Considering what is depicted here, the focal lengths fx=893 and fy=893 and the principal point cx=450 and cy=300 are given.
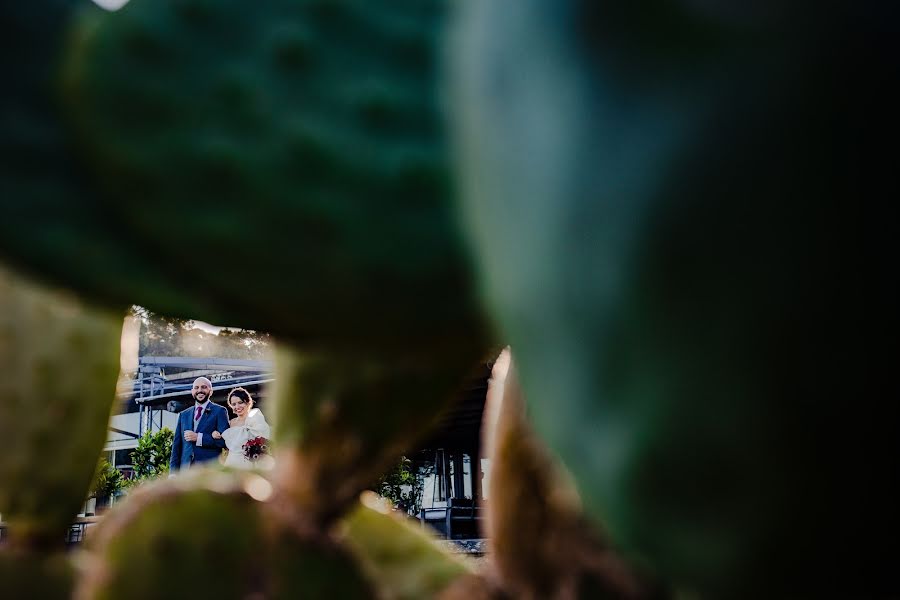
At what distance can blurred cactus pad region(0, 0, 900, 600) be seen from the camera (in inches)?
5.4

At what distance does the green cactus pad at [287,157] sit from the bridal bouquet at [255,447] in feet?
9.42

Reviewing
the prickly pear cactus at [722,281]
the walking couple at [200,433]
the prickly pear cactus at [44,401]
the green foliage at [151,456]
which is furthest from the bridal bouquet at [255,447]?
the prickly pear cactus at [722,281]

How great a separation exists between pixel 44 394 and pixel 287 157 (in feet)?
1.88

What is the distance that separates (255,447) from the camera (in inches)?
137

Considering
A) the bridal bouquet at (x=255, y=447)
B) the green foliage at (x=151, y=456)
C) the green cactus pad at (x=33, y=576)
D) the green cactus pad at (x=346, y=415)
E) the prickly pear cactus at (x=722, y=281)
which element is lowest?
the green cactus pad at (x=33, y=576)

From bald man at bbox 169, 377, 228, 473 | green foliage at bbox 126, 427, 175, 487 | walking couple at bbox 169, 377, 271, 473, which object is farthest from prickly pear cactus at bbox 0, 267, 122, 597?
green foliage at bbox 126, 427, 175, 487

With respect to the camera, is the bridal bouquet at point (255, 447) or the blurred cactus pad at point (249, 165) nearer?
the blurred cactus pad at point (249, 165)

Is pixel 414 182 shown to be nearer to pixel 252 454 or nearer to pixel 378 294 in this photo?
pixel 378 294

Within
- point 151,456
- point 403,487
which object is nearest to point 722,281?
point 151,456

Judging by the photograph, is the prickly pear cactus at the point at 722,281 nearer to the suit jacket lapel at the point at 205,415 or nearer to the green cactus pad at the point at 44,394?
the green cactus pad at the point at 44,394

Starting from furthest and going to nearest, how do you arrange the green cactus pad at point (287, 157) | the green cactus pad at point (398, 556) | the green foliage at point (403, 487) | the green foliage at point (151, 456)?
the green foliage at point (403, 487) < the green foliage at point (151, 456) < the green cactus pad at point (398, 556) < the green cactus pad at point (287, 157)

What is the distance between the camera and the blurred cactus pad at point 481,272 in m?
0.14

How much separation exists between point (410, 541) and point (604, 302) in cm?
74

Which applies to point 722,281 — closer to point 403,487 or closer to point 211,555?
point 211,555
